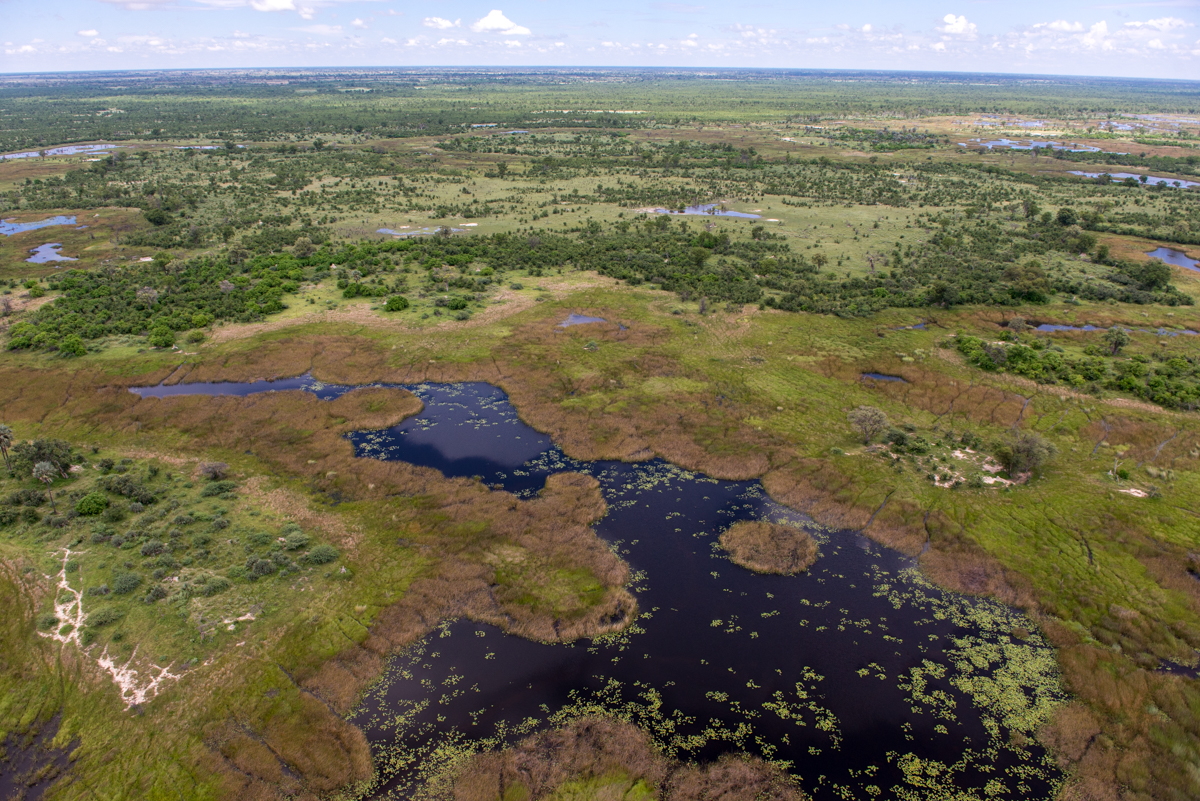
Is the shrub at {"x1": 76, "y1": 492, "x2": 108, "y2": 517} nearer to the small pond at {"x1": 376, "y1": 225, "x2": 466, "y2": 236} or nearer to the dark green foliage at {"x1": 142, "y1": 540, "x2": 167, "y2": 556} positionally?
the dark green foliage at {"x1": 142, "y1": 540, "x2": 167, "y2": 556}

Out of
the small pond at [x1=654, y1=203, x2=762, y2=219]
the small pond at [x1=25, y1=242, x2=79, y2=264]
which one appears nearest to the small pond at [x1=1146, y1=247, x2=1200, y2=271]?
the small pond at [x1=654, y1=203, x2=762, y2=219]

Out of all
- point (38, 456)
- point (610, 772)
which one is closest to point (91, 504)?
point (38, 456)

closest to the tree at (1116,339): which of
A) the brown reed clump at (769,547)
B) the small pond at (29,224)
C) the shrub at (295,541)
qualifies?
the brown reed clump at (769,547)

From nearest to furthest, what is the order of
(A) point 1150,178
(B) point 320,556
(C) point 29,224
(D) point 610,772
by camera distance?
(D) point 610,772 < (B) point 320,556 < (C) point 29,224 < (A) point 1150,178

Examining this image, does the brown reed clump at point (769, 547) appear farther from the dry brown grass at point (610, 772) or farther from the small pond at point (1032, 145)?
the small pond at point (1032, 145)

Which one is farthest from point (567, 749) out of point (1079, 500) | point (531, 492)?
point (1079, 500)

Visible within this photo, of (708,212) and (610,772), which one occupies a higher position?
(708,212)

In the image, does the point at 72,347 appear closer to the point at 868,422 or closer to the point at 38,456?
the point at 38,456
